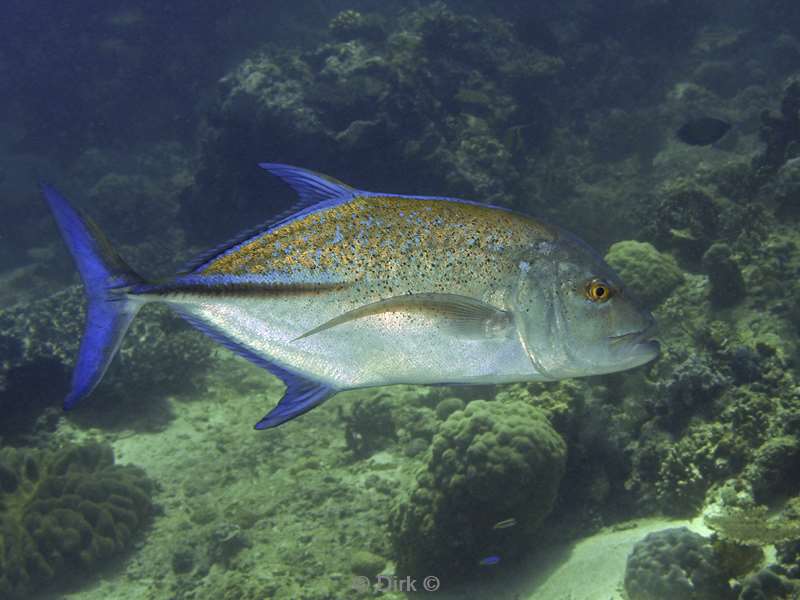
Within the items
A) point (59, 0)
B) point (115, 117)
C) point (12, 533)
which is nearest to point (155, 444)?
point (12, 533)

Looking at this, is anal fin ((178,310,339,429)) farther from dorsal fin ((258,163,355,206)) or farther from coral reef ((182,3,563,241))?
coral reef ((182,3,563,241))

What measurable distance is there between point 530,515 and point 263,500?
9.55 ft

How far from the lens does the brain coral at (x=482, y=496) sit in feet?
13.5

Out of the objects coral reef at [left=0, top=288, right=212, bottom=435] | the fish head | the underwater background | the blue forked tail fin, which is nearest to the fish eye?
the fish head

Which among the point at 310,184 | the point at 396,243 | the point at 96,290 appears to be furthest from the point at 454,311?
the point at 96,290

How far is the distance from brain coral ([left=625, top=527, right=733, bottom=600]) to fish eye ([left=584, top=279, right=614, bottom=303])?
2.47 meters

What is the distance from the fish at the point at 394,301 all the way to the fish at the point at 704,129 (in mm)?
9335

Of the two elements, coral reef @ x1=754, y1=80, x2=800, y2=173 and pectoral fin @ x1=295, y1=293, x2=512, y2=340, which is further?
coral reef @ x1=754, y1=80, x2=800, y2=173

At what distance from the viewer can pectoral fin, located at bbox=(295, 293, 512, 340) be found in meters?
1.53

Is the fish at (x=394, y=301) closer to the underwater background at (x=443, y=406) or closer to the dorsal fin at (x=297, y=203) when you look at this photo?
the dorsal fin at (x=297, y=203)

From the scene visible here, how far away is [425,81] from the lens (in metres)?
12.7

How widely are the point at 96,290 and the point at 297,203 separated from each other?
758 millimetres

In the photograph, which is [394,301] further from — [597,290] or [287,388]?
[597,290]

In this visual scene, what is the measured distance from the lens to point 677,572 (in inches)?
123
